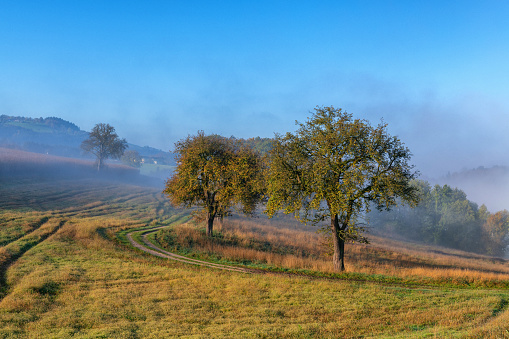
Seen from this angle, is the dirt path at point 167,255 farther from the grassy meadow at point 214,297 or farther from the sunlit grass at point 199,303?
the sunlit grass at point 199,303

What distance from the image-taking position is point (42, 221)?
36.5 meters

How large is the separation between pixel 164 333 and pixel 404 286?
16.1 metres

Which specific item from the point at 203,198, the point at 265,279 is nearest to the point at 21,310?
the point at 265,279

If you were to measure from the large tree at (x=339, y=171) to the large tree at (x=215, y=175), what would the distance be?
963 centimetres

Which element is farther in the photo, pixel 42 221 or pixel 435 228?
pixel 435 228

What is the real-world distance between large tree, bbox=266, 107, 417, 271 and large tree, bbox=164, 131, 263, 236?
9.63m

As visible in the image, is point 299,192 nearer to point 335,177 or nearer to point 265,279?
point 335,177

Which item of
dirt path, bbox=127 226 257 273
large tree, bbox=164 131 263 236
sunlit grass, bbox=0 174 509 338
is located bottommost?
dirt path, bbox=127 226 257 273

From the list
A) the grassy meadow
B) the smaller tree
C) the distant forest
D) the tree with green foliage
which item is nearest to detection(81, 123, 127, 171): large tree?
the smaller tree

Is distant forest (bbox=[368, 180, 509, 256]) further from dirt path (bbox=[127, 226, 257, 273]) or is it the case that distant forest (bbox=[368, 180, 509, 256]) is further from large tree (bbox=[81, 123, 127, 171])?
large tree (bbox=[81, 123, 127, 171])

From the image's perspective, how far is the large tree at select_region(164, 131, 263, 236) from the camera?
116 ft

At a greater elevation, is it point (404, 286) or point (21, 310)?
point (404, 286)

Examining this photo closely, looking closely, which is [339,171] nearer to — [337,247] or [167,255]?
[337,247]

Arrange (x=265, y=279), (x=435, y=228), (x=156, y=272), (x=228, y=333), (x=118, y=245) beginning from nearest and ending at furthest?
(x=228, y=333)
(x=265, y=279)
(x=156, y=272)
(x=118, y=245)
(x=435, y=228)
